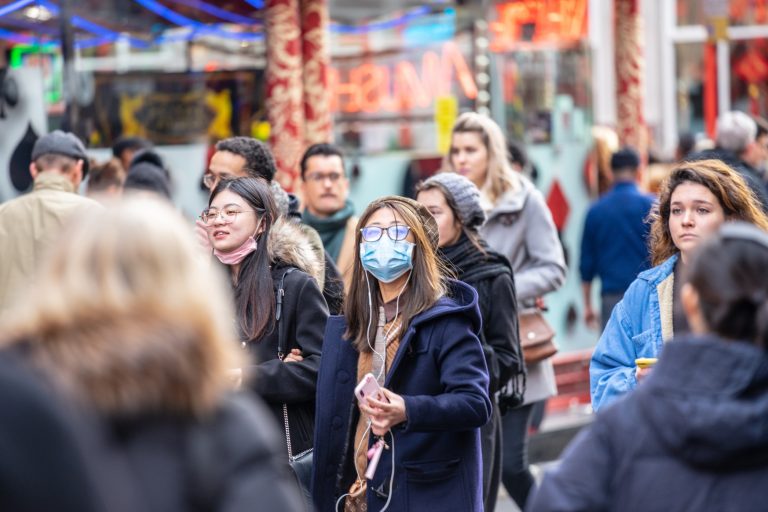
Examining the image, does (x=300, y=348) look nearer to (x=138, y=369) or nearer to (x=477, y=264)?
(x=477, y=264)

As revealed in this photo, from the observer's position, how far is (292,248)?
5066 mm

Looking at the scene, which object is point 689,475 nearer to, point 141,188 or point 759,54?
point 141,188

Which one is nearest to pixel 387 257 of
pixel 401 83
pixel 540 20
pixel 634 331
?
pixel 634 331

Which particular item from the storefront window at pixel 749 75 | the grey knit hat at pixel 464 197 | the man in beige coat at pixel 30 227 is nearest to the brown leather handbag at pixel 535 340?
the grey knit hat at pixel 464 197

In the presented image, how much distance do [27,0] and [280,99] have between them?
1.75 m

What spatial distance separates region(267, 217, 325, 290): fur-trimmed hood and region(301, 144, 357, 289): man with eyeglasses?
1.52 meters

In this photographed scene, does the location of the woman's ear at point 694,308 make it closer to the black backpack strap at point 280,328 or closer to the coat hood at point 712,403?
the coat hood at point 712,403

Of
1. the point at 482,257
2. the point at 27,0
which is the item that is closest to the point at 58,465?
the point at 482,257

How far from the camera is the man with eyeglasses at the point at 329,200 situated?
682 cm

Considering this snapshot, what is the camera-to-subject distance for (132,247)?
239 cm

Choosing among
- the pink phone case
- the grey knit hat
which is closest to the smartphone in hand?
the pink phone case

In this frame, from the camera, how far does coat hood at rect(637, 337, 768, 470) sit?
2672mm

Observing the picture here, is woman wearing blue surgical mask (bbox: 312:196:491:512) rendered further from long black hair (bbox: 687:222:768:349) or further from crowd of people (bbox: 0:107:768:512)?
long black hair (bbox: 687:222:768:349)

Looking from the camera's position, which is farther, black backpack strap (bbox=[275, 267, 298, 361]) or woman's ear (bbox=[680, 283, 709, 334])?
black backpack strap (bbox=[275, 267, 298, 361])
